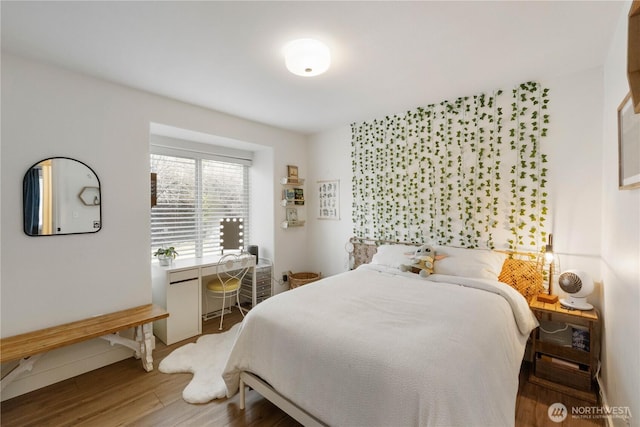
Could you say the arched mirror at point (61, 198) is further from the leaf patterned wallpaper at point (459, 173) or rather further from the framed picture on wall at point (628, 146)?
the framed picture on wall at point (628, 146)

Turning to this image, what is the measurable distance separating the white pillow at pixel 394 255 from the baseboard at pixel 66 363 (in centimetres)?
271

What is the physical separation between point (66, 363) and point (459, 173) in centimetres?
408

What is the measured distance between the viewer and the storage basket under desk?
3.87 metres

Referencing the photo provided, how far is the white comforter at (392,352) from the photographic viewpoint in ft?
4.04

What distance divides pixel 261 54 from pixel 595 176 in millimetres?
2898

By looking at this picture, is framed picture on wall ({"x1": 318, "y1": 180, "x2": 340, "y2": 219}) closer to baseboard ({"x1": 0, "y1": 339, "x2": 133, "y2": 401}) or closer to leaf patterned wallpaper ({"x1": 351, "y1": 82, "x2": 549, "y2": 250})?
leaf patterned wallpaper ({"x1": 351, "y1": 82, "x2": 549, "y2": 250})

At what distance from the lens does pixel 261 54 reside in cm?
210

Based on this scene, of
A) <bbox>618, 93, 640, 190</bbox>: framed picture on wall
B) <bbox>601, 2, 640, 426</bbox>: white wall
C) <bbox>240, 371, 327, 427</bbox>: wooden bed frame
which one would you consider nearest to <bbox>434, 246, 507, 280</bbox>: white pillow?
<bbox>601, 2, 640, 426</bbox>: white wall

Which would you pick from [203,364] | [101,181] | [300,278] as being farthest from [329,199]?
[101,181]

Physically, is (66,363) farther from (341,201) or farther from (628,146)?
(628,146)

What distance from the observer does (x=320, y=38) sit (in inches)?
75.3

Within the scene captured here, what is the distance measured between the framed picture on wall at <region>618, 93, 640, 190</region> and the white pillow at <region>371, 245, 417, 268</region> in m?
1.67

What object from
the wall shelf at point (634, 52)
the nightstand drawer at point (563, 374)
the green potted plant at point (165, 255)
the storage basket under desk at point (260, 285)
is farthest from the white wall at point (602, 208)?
the green potted plant at point (165, 255)

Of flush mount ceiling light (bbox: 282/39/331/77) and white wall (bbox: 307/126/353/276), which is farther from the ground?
flush mount ceiling light (bbox: 282/39/331/77)
